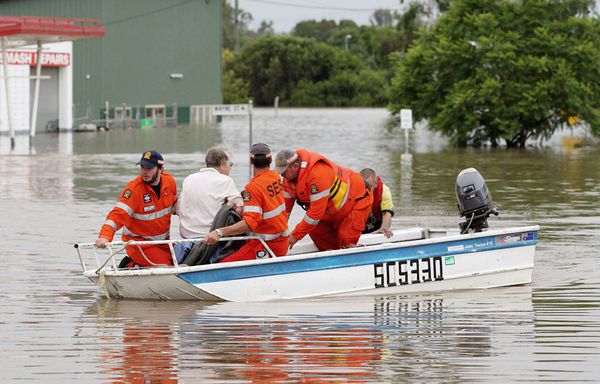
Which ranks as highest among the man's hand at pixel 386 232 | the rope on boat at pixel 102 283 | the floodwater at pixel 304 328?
the man's hand at pixel 386 232

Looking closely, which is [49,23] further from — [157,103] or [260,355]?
[260,355]

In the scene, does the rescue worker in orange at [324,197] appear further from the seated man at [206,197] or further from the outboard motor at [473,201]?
the outboard motor at [473,201]

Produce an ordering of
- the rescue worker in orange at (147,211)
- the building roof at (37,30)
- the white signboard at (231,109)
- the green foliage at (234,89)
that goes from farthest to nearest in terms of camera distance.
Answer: the green foliage at (234,89)
the building roof at (37,30)
the white signboard at (231,109)
the rescue worker in orange at (147,211)

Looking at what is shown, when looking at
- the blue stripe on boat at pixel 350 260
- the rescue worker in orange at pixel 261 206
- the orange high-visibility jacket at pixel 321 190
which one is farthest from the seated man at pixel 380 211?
the rescue worker in orange at pixel 261 206

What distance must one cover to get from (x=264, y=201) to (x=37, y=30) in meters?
34.2

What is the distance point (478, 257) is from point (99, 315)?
162 inches

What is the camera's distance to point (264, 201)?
40.1 ft

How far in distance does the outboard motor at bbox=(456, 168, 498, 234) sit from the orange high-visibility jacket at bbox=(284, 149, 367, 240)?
4.28 feet

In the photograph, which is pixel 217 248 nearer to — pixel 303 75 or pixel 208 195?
pixel 208 195

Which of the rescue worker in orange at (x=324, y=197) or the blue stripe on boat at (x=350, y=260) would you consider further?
the rescue worker in orange at (x=324, y=197)

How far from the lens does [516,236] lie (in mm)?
13680

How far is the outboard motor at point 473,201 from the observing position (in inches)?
544

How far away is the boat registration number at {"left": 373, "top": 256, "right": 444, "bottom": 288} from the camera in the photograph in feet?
42.3

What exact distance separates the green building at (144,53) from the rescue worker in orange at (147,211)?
176ft
